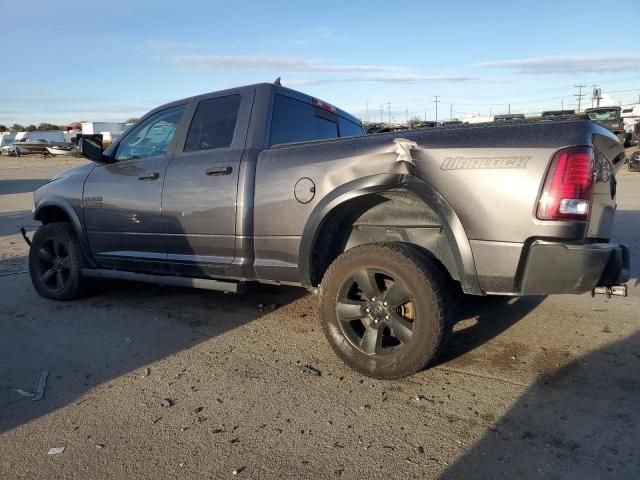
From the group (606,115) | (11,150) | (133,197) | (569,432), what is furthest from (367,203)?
(11,150)

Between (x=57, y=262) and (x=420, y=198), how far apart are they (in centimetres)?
408

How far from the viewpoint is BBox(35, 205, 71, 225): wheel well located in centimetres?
568

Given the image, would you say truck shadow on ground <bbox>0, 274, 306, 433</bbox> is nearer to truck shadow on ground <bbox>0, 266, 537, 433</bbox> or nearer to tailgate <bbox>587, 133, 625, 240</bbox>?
truck shadow on ground <bbox>0, 266, 537, 433</bbox>

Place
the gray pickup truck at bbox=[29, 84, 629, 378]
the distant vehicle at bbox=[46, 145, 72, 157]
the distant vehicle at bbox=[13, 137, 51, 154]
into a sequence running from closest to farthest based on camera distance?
the gray pickup truck at bbox=[29, 84, 629, 378]
the distant vehicle at bbox=[46, 145, 72, 157]
the distant vehicle at bbox=[13, 137, 51, 154]

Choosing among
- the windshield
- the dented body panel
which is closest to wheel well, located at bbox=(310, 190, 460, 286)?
the dented body panel

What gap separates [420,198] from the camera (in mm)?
3344

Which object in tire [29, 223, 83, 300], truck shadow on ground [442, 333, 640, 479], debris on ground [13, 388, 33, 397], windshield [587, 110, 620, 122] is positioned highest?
windshield [587, 110, 620, 122]

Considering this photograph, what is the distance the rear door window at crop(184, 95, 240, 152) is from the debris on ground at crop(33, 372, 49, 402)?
83.5 inches

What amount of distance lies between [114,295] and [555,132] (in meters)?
4.65

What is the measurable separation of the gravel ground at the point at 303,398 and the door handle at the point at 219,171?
133cm

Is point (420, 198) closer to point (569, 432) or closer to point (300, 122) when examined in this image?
point (569, 432)

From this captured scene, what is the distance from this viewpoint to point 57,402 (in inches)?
133

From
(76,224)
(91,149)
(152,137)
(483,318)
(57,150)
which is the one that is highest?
(57,150)

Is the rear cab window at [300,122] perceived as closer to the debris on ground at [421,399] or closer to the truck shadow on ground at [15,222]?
the debris on ground at [421,399]
